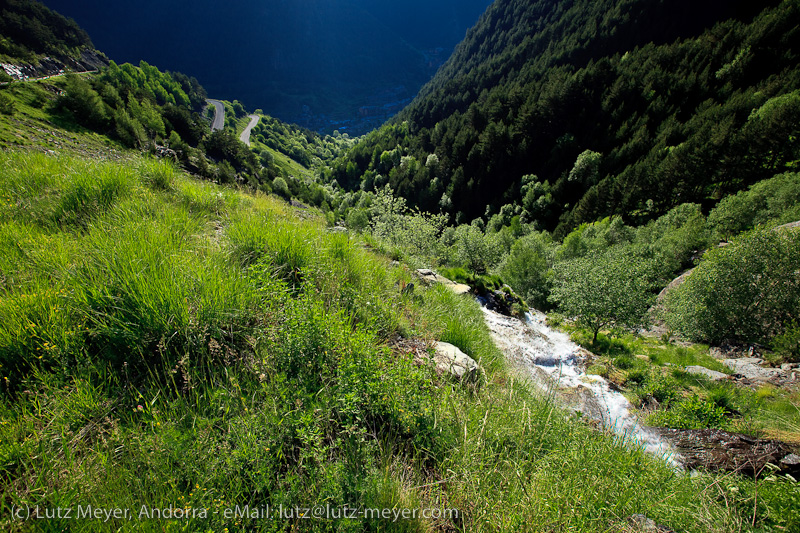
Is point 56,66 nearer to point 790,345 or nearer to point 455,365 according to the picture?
point 455,365

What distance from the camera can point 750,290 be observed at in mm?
19422

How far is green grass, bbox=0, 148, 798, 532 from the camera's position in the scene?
187 centimetres

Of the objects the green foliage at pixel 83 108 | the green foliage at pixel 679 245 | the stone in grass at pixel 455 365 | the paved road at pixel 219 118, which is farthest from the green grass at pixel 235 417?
the paved road at pixel 219 118

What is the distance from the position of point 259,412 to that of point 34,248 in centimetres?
360

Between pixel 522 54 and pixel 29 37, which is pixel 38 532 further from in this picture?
pixel 522 54

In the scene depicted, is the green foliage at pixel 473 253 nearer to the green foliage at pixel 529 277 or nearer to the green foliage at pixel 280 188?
the green foliage at pixel 529 277

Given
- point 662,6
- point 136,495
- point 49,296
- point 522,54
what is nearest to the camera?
point 136,495

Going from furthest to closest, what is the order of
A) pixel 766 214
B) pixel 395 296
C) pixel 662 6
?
pixel 662 6 < pixel 766 214 < pixel 395 296

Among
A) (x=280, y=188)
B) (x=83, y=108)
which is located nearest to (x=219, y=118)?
(x=280, y=188)

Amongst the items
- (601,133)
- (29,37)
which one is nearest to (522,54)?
(601,133)

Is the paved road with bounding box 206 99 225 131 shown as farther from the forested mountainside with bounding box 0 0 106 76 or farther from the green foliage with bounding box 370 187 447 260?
the green foliage with bounding box 370 187 447 260

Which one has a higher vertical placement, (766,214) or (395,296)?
(766,214)

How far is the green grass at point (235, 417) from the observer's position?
1873mm

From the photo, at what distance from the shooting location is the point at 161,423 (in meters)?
2.07
